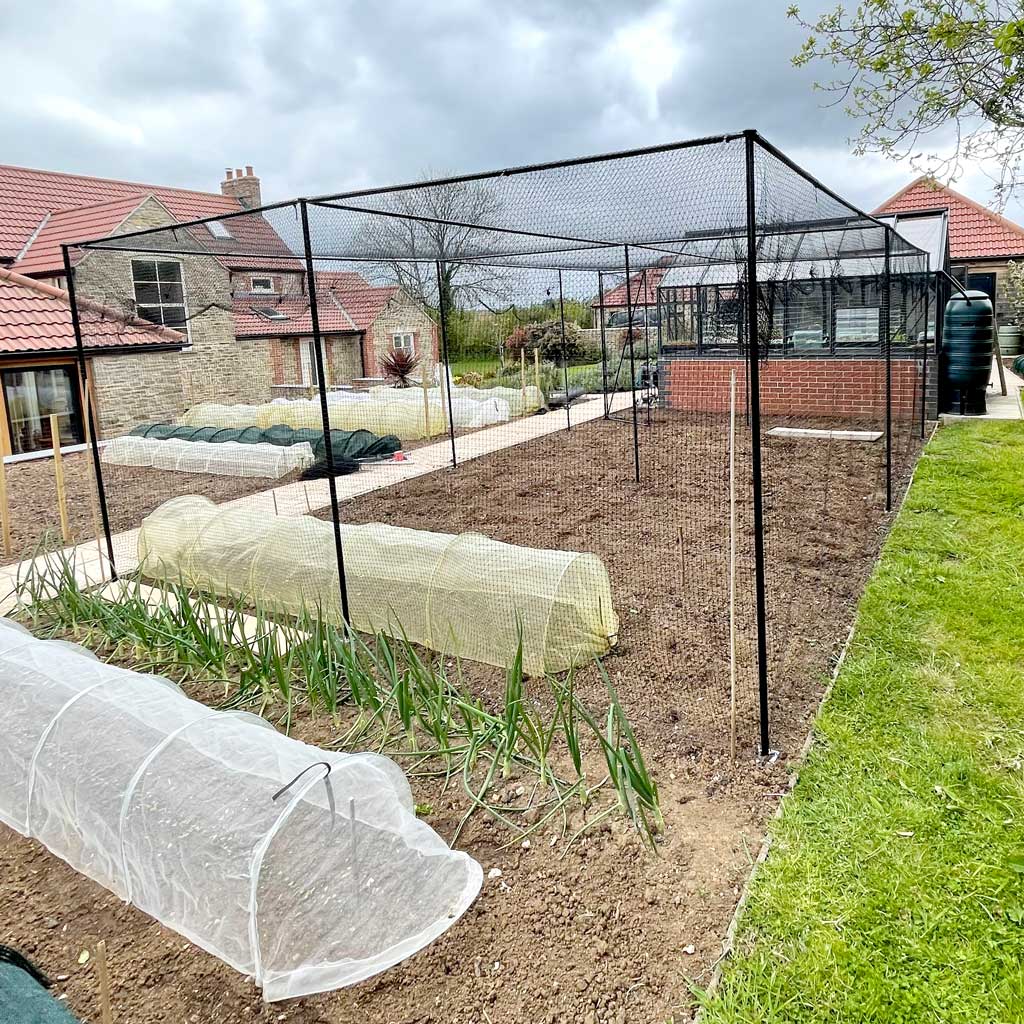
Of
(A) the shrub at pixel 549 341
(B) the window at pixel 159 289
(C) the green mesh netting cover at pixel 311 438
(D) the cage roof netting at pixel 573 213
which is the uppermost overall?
(B) the window at pixel 159 289

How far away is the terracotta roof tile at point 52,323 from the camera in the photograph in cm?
1049

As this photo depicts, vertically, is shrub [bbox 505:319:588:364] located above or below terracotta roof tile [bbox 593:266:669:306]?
below

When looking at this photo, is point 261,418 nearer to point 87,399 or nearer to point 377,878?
point 87,399

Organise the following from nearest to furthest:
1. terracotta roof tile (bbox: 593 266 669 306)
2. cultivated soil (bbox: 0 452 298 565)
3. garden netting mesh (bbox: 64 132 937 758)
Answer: garden netting mesh (bbox: 64 132 937 758), cultivated soil (bbox: 0 452 298 565), terracotta roof tile (bbox: 593 266 669 306)

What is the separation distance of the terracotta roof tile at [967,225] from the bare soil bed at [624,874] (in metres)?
15.9

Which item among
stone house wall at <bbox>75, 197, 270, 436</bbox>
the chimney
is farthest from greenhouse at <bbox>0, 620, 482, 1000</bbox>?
the chimney

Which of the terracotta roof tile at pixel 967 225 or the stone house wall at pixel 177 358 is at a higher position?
the terracotta roof tile at pixel 967 225

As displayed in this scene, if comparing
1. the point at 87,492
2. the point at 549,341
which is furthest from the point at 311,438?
the point at 549,341

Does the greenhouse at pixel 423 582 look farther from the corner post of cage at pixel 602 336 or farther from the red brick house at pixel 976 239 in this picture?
the red brick house at pixel 976 239

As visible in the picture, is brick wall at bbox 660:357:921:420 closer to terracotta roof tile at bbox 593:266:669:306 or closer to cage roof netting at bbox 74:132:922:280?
terracotta roof tile at bbox 593:266:669:306

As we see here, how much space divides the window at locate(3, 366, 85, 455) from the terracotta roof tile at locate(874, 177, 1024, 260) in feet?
54.6

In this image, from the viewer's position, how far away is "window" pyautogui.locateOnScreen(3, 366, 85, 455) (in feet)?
34.8

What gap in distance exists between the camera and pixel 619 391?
1720 cm

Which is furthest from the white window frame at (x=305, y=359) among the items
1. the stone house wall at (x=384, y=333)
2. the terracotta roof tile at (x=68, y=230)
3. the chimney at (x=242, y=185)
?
the chimney at (x=242, y=185)
